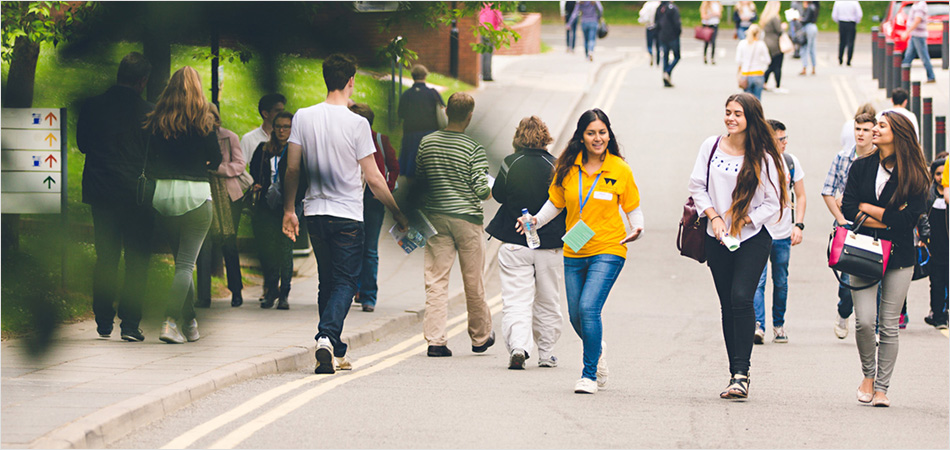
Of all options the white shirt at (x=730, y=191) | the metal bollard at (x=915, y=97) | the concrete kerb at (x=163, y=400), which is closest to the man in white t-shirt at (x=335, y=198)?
the concrete kerb at (x=163, y=400)

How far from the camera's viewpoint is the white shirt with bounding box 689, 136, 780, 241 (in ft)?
18.7

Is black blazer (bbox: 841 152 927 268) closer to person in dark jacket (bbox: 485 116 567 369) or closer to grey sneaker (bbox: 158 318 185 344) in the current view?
person in dark jacket (bbox: 485 116 567 369)

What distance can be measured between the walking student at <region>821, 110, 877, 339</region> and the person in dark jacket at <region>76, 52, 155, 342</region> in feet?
15.9

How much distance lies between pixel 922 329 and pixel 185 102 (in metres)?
9.51

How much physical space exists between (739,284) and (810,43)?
832 inches

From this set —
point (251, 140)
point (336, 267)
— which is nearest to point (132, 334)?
point (251, 140)

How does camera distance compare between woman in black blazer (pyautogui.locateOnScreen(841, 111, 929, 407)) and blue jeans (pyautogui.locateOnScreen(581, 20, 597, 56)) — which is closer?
woman in black blazer (pyautogui.locateOnScreen(841, 111, 929, 407))

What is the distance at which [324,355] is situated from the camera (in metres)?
6.26

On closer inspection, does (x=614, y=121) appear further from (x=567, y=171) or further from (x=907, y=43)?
(x=567, y=171)

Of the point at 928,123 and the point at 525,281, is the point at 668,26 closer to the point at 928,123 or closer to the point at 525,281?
the point at 928,123

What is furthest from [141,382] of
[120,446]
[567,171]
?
[567,171]

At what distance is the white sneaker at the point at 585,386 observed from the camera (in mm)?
5980

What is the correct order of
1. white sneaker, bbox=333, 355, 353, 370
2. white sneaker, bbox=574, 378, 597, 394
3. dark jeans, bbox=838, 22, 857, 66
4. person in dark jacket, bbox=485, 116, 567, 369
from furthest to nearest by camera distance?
dark jeans, bbox=838, 22, 857, 66 < person in dark jacket, bbox=485, 116, 567, 369 < white sneaker, bbox=333, 355, 353, 370 < white sneaker, bbox=574, 378, 597, 394

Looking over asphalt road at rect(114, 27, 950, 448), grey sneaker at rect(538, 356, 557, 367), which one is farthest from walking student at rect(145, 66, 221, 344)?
grey sneaker at rect(538, 356, 557, 367)
